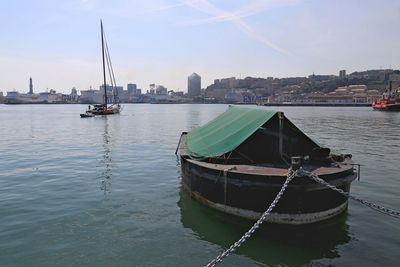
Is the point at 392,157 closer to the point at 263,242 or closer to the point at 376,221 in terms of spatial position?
the point at 376,221

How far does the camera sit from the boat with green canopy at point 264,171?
10.5 meters

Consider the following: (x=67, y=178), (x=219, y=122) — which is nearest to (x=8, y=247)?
(x=67, y=178)

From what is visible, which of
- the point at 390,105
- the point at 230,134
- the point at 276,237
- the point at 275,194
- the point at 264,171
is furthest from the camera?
the point at 390,105

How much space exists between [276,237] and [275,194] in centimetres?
118

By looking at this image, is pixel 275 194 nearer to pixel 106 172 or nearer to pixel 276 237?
pixel 276 237

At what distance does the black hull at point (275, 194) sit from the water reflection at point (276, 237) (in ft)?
0.86

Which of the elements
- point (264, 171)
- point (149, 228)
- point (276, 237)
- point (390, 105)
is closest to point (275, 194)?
point (264, 171)

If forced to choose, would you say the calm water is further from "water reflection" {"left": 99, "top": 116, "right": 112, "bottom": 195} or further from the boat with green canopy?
the boat with green canopy

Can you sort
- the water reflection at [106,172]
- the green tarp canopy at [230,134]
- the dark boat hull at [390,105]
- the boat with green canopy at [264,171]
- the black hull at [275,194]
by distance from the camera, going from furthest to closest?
the dark boat hull at [390,105] < the water reflection at [106,172] < the green tarp canopy at [230,134] < the boat with green canopy at [264,171] < the black hull at [275,194]

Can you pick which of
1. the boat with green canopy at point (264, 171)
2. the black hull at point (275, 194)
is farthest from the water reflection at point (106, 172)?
the black hull at point (275, 194)

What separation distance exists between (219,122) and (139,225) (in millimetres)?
7687

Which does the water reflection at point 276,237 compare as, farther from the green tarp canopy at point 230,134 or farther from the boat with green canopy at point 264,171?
the green tarp canopy at point 230,134

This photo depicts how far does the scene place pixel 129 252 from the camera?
941cm

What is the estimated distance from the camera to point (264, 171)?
1113cm
